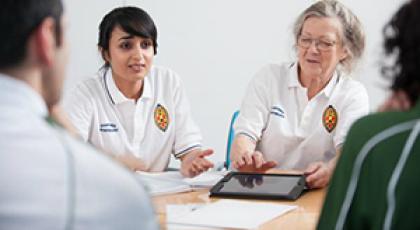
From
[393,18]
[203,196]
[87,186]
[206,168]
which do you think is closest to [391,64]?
[393,18]

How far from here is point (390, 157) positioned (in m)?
0.98

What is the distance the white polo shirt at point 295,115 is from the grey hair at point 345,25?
10cm

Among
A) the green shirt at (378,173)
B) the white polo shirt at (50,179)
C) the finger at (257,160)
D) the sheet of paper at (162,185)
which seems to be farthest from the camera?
the finger at (257,160)

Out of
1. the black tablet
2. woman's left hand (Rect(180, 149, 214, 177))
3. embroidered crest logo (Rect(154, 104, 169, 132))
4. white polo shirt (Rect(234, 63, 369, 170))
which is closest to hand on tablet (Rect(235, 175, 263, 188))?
the black tablet

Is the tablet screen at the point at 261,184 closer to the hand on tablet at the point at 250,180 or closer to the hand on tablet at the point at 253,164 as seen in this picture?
the hand on tablet at the point at 250,180

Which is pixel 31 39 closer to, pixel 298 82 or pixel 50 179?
pixel 50 179

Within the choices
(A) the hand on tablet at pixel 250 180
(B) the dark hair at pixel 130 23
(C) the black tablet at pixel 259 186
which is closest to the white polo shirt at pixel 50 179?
(C) the black tablet at pixel 259 186

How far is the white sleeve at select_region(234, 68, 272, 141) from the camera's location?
108 inches

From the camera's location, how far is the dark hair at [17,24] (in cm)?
91

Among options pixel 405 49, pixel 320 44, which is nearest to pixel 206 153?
pixel 320 44

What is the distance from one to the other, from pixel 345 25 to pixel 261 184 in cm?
95

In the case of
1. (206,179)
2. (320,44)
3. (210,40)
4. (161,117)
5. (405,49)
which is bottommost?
(206,179)

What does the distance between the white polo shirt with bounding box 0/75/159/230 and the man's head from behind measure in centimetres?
3

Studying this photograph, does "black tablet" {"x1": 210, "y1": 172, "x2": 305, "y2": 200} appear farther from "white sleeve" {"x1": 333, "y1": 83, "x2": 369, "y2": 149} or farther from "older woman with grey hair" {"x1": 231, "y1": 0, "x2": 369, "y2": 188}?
"white sleeve" {"x1": 333, "y1": 83, "x2": 369, "y2": 149}
